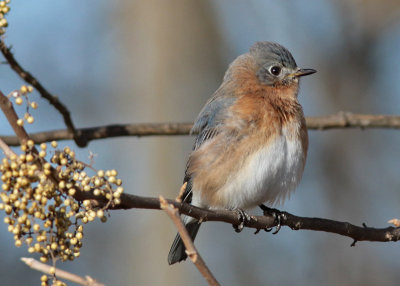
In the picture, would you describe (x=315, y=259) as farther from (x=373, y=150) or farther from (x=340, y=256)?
(x=373, y=150)

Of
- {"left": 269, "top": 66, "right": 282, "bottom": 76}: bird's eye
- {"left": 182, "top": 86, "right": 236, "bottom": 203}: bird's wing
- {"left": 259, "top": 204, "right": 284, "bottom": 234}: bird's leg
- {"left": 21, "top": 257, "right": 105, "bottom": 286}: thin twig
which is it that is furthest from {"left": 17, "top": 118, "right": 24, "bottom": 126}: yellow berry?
{"left": 269, "top": 66, "right": 282, "bottom": 76}: bird's eye

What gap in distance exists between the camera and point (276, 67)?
562 centimetres

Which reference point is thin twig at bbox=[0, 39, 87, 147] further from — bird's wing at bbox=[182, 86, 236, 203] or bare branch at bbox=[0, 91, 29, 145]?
bare branch at bbox=[0, 91, 29, 145]

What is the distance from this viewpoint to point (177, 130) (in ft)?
18.2

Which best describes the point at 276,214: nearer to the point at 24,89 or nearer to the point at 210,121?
the point at 210,121

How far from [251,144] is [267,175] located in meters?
0.28

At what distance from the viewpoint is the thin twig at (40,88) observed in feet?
13.1

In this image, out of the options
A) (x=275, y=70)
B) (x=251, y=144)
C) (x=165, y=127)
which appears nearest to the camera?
(x=251, y=144)

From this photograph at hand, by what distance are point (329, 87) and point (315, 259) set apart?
2.99m

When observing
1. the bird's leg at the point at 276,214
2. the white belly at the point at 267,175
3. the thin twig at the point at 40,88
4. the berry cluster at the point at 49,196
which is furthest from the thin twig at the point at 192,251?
the white belly at the point at 267,175

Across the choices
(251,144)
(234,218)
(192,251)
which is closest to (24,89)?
(192,251)

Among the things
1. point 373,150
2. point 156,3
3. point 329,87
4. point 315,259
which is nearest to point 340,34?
point 329,87

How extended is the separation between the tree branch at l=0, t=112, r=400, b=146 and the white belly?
0.59m

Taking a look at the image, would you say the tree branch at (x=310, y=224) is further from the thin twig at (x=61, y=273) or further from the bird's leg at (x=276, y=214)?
the thin twig at (x=61, y=273)
